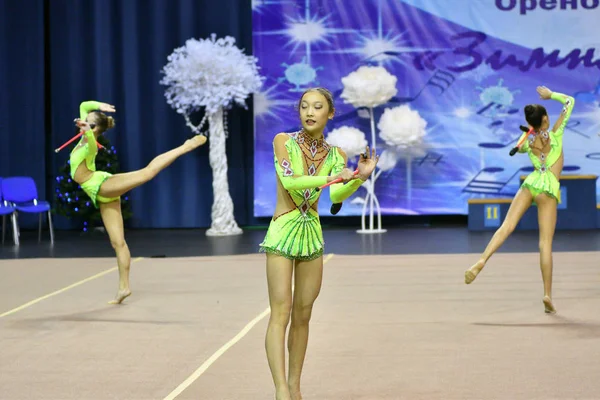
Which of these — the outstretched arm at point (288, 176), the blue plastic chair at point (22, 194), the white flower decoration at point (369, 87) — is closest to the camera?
the outstretched arm at point (288, 176)

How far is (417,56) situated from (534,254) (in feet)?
13.0

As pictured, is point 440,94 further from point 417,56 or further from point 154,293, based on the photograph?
point 154,293

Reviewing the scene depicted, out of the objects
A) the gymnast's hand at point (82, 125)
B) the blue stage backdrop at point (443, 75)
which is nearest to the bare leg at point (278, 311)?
the gymnast's hand at point (82, 125)

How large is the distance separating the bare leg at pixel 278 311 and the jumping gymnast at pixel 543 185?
8.39 feet

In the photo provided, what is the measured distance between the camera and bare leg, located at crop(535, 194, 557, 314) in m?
6.11

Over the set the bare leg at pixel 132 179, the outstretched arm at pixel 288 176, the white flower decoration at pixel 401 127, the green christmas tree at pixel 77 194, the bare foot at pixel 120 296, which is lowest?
the bare foot at pixel 120 296

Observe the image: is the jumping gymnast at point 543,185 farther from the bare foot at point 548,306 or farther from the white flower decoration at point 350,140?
the white flower decoration at point 350,140

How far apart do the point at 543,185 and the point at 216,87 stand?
6192 millimetres

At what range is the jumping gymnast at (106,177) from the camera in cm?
636

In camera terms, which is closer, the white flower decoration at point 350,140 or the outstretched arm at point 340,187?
the outstretched arm at point 340,187

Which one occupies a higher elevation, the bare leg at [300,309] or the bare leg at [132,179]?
the bare leg at [132,179]

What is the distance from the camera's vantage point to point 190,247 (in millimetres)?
10633

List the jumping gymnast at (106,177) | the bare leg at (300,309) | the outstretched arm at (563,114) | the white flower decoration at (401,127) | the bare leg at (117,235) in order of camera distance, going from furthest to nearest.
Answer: the white flower decoration at (401,127) < the bare leg at (117,235) < the jumping gymnast at (106,177) < the outstretched arm at (563,114) < the bare leg at (300,309)

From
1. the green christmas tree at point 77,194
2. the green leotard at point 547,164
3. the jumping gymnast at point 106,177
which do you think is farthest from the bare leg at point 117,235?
the green christmas tree at point 77,194
